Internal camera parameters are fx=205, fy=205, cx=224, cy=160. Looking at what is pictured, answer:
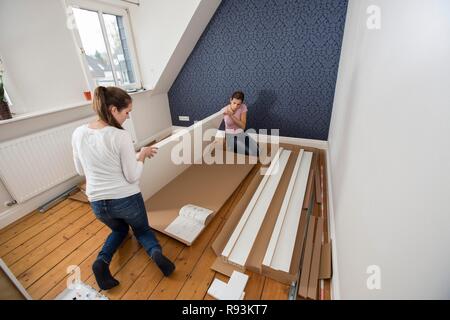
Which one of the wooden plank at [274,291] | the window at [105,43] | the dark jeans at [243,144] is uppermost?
the window at [105,43]

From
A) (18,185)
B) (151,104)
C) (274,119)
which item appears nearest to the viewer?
(18,185)

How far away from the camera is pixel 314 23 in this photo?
2.58 meters

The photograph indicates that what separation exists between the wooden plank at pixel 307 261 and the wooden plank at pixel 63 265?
1621 millimetres

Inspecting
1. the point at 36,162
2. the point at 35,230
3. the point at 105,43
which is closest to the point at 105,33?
the point at 105,43

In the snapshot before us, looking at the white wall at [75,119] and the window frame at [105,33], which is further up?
the window frame at [105,33]

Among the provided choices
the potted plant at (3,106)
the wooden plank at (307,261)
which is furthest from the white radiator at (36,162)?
the wooden plank at (307,261)

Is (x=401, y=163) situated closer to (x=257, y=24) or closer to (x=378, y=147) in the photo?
(x=378, y=147)

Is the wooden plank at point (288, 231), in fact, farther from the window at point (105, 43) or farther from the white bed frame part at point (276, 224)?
the window at point (105, 43)

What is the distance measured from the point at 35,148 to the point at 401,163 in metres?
2.88

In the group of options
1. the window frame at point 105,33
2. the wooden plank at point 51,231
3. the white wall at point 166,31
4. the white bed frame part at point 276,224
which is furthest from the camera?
the white wall at point 166,31

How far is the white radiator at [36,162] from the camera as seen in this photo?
192cm

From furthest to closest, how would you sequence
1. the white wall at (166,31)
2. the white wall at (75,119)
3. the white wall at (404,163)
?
the white wall at (166,31) < the white wall at (75,119) < the white wall at (404,163)

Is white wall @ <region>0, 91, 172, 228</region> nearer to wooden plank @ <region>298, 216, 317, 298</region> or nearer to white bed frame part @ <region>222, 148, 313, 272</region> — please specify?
white bed frame part @ <region>222, 148, 313, 272</region>

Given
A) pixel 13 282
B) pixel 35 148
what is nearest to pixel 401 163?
pixel 13 282
